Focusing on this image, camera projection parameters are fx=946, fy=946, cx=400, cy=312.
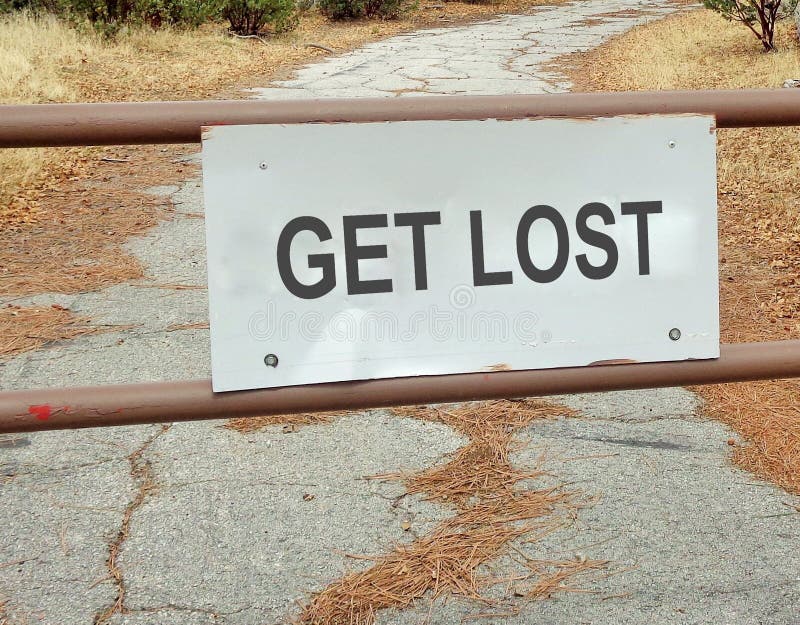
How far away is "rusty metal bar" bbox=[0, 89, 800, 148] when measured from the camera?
145cm

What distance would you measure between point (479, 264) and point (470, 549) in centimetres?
95

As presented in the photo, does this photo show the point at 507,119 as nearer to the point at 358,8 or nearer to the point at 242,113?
the point at 242,113

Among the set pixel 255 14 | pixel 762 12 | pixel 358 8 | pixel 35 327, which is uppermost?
pixel 358 8

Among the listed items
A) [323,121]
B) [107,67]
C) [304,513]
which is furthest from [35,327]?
[107,67]

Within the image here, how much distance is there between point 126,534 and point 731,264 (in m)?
3.46

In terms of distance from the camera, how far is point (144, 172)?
256 inches

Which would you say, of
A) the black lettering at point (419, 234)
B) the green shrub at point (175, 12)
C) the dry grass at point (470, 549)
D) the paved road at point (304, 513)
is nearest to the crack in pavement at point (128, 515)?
the paved road at point (304, 513)

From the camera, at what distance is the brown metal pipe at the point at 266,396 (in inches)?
59.3

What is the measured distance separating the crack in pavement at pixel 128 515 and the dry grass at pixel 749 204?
1.67m

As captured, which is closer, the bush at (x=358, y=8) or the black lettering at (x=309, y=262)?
the black lettering at (x=309, y=262)

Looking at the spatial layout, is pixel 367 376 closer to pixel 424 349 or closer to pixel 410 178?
pixel 424 349

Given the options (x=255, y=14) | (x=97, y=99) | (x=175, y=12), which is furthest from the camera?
(x=255, y=14)

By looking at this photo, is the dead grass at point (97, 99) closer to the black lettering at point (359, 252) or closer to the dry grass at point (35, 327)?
the dry grass at point (35, 327)

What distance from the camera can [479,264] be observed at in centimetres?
154
